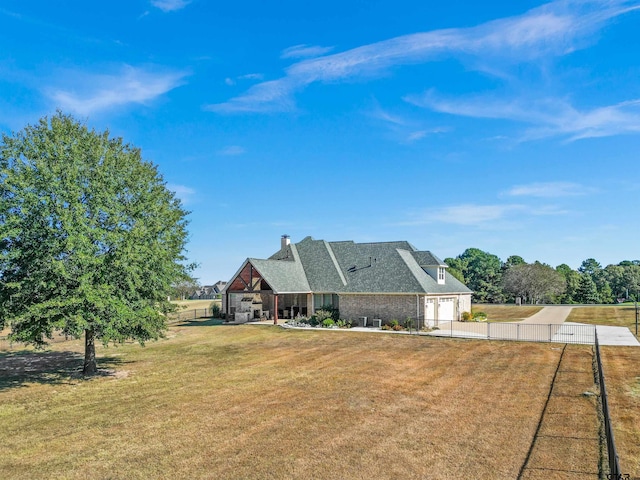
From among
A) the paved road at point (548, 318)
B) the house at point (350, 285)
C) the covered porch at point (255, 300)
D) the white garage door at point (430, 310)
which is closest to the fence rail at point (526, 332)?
the white garage door at point (430, 310)

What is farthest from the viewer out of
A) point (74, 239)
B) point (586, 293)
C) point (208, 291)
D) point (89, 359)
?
point (208, 291)

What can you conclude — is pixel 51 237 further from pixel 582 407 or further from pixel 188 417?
pixel 582 407

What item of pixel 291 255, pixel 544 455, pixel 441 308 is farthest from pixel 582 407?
pixel 291 255

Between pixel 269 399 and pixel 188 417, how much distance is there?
3002mm

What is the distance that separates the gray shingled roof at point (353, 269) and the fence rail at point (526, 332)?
3.90 metres

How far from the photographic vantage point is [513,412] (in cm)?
1401

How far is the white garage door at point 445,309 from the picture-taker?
126 feet

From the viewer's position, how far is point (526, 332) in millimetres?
33000

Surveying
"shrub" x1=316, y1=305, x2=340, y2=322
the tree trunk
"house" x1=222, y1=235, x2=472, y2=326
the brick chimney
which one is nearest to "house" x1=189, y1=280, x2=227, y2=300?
the brick chimney

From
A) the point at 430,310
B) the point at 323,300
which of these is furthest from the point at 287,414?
the point at 323,300

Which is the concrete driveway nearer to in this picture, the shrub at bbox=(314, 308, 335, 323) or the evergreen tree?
the shrub at bbox=(314, 308, 335, 323)

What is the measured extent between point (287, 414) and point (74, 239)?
10647mm

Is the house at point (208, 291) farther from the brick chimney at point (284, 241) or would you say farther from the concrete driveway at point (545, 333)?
the concrete driveway at point (545, 333)

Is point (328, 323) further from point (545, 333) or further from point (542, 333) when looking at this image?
point (545, 333)
